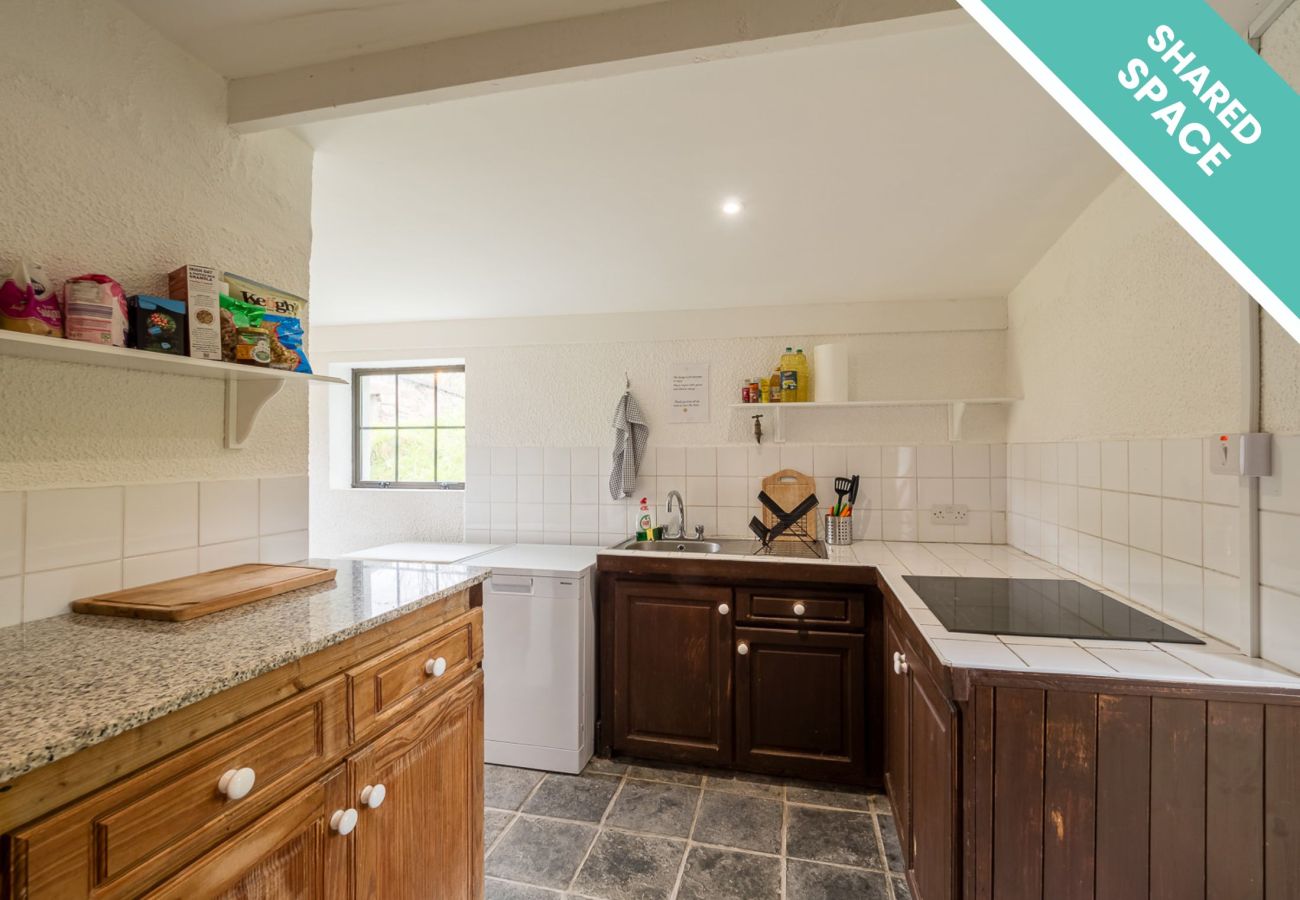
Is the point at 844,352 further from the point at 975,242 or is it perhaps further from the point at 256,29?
the point at 256,29

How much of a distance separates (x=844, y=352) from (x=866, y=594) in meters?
1.08

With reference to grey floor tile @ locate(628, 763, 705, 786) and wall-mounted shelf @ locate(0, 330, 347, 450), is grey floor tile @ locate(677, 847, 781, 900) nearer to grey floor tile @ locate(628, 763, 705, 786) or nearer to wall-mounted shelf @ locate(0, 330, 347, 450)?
grey floor tile @ locate(628, 763, 705, 786)

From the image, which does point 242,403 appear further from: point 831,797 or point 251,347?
point 831,797

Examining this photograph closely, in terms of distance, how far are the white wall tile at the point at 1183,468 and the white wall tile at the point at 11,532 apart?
2.35m

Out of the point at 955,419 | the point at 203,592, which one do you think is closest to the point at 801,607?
the point at 955,419

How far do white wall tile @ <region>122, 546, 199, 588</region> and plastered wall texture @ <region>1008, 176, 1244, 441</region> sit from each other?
2244 millimetres

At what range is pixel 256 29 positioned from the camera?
1146 millimetres

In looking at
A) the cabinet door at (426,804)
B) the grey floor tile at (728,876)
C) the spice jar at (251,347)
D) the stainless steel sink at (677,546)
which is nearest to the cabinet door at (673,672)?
the stainless steel sink at (677,546)

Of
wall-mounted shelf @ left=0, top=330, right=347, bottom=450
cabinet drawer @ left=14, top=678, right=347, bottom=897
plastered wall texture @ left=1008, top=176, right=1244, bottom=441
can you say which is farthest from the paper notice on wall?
cabinet drawer @ left=14, top=678, right=347, bottom=897

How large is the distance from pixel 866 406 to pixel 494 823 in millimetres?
2301

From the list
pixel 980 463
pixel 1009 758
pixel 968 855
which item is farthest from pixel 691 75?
pixel 980 463

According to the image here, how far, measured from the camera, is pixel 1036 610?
148cm

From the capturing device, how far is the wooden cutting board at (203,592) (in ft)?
3.29

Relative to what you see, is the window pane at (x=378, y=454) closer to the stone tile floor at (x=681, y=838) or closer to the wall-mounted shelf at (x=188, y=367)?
the stone tile floor at (x=681, y=838)
